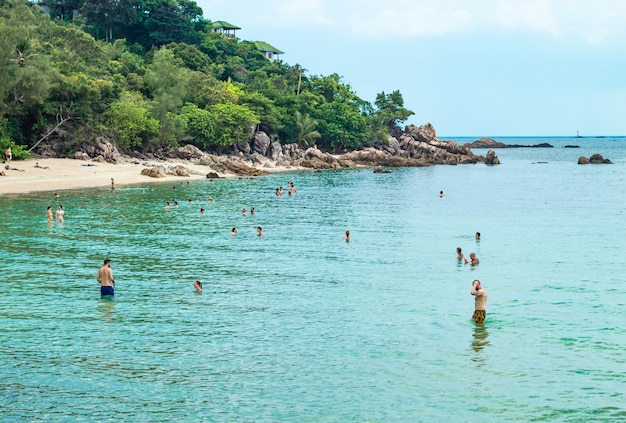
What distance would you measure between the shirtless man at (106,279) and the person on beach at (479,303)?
47.1 feet

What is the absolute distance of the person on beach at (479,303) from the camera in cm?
2698

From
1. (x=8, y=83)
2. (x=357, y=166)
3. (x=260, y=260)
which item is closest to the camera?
(x=260, y=260)

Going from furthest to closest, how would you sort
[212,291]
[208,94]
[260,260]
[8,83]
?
[208,94]
[8,83]
[260,260]
[212,291]

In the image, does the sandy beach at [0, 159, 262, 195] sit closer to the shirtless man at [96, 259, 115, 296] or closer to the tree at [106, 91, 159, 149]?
the tree at [106, 91, 159, 149]

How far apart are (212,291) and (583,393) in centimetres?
1649

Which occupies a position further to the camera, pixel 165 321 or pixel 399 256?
pixel 399 256

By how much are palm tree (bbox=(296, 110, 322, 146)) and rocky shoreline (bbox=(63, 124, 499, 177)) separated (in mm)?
1669

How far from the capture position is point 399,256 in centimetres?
4131

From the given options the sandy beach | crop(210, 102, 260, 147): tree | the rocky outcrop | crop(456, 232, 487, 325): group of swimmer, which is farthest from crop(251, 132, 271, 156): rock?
crop(456, 232, 487, 325): group of swimmer

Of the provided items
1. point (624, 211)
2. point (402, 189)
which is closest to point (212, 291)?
point (624, 211)

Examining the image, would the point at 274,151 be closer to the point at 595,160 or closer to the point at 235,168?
the point at 235,168

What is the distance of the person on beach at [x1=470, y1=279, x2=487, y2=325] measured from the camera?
88.5 feet

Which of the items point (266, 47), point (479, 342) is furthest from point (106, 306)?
point (266, 47)

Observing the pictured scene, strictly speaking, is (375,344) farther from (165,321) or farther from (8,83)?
(8,83)
